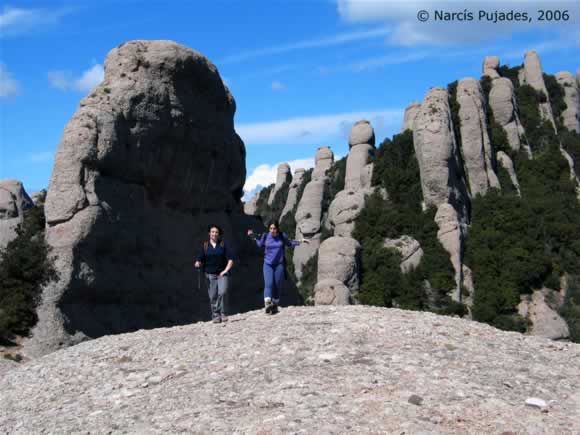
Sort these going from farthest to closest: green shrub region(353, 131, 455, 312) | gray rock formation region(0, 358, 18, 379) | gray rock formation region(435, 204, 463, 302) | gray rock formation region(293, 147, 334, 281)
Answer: gray rock formation region(293, 147, 334, 281) < gray rock formation region(435, 204, 463, 302) < green shrub region(353, 131, 455, 312) < gray rock formation region(0, 358, 18, 379)

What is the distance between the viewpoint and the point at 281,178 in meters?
79.7

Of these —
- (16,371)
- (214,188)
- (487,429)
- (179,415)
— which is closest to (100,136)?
(214,188)

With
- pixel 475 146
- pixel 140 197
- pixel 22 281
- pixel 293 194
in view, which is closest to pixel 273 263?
pixel 22 281

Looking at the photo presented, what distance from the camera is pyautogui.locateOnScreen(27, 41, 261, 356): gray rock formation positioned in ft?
61.0

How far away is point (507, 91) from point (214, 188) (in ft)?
95.9

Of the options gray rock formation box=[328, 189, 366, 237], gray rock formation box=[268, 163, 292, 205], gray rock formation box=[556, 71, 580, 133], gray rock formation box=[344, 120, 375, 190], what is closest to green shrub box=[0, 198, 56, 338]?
gray rock formation box=[328, 189, 366, 237]

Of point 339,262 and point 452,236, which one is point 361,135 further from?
point 339,262

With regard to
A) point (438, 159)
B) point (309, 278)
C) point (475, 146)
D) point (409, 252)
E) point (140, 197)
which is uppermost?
point (475, 146)

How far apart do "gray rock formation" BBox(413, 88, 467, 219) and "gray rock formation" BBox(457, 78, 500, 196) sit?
1349 millimetres

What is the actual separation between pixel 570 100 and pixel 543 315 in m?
26.6

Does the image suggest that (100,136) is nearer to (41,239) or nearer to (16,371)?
(41,239)

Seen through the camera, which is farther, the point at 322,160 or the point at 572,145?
the point at 322,160

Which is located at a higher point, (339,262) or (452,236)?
(452,236)

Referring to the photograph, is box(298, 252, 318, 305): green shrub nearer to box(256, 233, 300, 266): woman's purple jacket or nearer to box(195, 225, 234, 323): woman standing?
box(256, 233, 300, 266): woman's purple jacket
